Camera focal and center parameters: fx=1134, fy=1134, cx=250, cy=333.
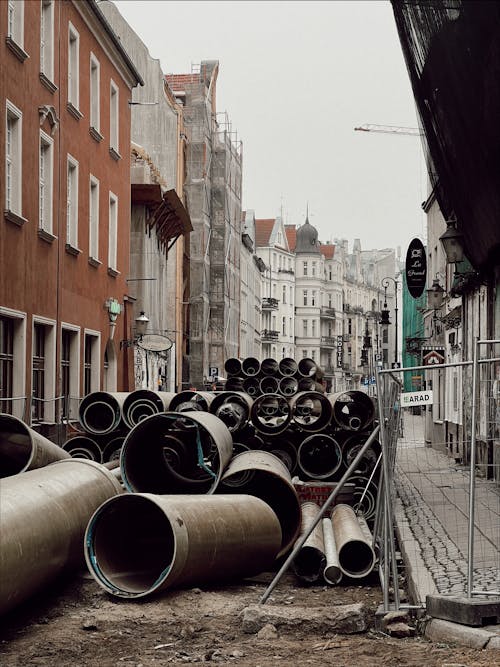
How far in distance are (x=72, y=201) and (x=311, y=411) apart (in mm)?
9639

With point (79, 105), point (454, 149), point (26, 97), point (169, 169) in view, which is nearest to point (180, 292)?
point (169, 169)

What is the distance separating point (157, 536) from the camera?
10844 millimetres

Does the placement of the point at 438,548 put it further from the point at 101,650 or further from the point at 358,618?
the point at 101,650

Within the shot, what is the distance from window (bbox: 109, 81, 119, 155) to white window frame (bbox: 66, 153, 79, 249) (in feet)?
12.9

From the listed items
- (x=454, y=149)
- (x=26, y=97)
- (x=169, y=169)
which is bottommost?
(x=454, y=149)

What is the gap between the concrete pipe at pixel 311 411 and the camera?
16.4 meters

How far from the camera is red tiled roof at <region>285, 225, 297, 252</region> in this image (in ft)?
450

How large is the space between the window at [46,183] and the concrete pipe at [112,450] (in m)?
6.42

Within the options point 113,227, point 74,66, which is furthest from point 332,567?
point 113,227

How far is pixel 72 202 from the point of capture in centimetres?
2411

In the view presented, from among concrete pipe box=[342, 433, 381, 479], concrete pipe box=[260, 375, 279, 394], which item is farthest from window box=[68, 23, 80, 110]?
concrete pipe box=[342, 433, 381, 479]

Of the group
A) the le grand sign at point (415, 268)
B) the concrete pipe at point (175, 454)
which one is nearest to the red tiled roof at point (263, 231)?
the le grand sign at point (415, 268)

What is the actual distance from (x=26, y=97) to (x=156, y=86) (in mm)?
28779

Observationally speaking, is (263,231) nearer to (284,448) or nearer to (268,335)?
(268,335)
